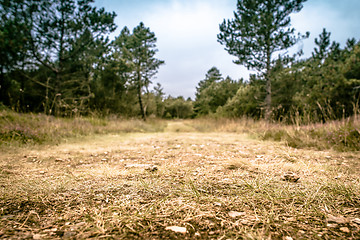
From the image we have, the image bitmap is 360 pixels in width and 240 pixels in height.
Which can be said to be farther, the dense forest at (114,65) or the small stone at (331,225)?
the dense forest at (114,65)

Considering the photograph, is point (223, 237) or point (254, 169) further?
point (254, 169)

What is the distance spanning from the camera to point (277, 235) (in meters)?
0.60

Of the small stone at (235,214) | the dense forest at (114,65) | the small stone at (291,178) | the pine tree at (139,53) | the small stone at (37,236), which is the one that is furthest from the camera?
the pine tree at (139,53)

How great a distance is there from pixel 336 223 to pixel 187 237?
0.62m

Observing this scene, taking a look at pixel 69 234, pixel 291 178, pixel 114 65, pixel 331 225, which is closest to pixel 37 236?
pixel 69 234

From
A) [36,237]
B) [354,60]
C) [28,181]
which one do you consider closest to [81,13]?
[28,181]

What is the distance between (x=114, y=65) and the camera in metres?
12.4

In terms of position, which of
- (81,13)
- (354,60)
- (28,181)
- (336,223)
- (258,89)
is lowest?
(28,181)

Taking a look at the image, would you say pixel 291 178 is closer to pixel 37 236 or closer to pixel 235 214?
pixel 235 214

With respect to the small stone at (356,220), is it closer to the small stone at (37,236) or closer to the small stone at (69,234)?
the small stone at (69,234)

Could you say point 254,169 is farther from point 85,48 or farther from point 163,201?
point 85,48

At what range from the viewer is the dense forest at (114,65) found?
23.8 feet

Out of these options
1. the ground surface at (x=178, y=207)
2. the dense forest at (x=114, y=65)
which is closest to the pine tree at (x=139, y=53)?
the dense forest at (x=114, y=65)

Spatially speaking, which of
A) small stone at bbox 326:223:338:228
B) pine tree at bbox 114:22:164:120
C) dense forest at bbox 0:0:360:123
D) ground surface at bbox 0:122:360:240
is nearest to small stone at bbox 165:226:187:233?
ground surface at bbox 0:122:360:240
